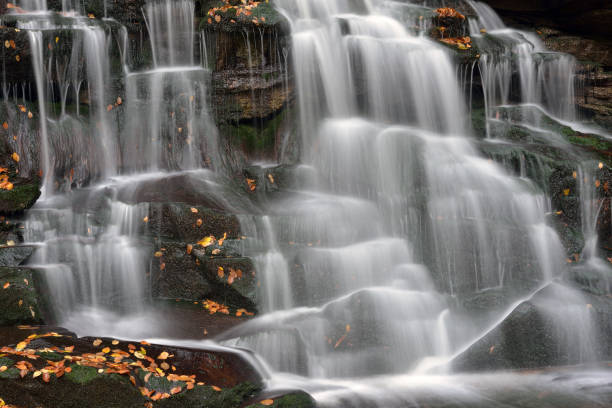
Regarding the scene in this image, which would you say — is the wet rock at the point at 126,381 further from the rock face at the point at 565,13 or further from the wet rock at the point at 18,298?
the rock face at the point at 565,13

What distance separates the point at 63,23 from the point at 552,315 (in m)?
9.00

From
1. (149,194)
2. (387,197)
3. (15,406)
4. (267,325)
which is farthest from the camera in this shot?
(387,197)

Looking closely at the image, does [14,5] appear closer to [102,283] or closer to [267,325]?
[102,283]

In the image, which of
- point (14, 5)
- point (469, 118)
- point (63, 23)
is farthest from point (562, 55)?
point (14, 5)

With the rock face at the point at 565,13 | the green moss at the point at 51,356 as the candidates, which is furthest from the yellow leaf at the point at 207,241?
the rock face at the point at 565,13

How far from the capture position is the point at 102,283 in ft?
21.9

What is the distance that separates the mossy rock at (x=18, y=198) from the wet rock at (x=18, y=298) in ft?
4.03

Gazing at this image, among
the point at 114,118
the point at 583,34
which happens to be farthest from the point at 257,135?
the point at 583,34

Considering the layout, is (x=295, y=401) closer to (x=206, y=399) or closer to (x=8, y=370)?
(x=206, y=399)

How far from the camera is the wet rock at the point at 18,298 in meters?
5.63

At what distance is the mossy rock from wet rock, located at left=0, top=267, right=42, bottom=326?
1228mm

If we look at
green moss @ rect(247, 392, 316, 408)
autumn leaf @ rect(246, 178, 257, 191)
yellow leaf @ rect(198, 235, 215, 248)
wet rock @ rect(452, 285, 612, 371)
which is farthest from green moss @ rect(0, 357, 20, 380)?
autumn leaf @ rect(246, 178, 257, 191)

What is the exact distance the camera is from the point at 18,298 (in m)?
5.70

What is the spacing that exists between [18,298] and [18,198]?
1808 millimetres
